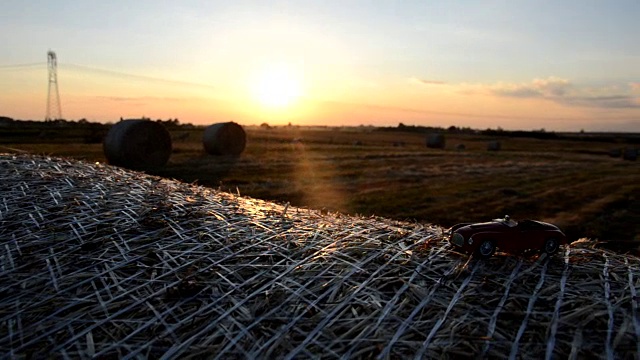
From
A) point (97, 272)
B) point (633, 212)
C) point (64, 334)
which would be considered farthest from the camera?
point (633, 212)

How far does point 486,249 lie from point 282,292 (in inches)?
74.3

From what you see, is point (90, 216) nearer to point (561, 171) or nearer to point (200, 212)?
point (200, 212)

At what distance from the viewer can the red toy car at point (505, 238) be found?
4547 millimetres

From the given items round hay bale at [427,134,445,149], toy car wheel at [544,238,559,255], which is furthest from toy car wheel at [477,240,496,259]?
round hay bale at [427,134,445,149]

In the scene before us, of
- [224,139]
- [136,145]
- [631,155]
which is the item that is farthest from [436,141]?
[136,145]

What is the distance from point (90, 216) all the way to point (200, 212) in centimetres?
117

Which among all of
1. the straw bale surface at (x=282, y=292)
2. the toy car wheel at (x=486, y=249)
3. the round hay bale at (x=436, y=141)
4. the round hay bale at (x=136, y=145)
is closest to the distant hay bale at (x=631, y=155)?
the round hay bale at (x=436, y=141)

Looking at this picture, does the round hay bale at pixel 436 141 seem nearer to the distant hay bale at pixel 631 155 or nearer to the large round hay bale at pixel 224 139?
the distant hay bale at pixel 631 155

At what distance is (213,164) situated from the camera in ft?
90.5

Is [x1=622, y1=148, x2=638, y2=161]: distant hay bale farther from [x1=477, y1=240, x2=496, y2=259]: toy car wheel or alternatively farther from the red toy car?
[x1=477, y1=240, x2=496, y2=259]: toy car wheel

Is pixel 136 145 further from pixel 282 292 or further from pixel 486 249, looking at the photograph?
pixel 486 249

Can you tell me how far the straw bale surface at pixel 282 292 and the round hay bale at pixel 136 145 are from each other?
21881 mm

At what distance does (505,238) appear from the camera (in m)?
4.61

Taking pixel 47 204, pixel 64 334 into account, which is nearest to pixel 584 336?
pixel 64 334
